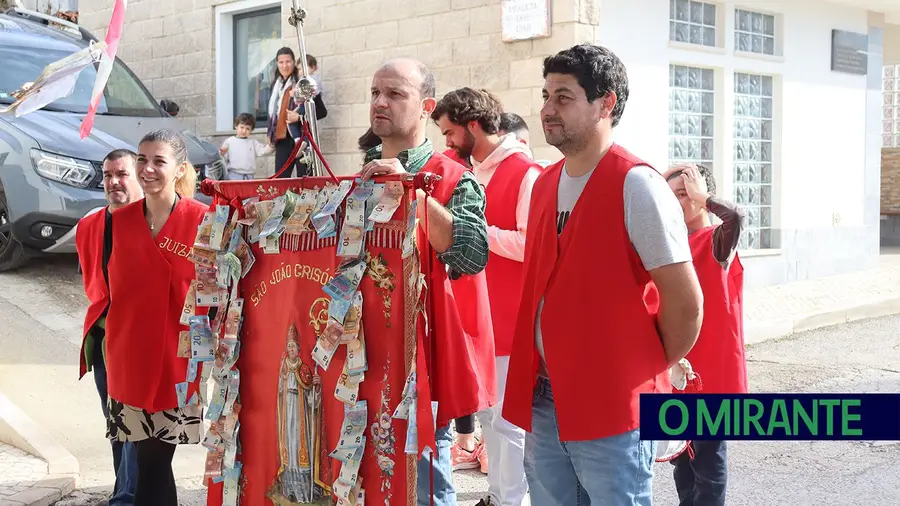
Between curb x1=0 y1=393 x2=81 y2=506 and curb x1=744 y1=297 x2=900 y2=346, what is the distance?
261 inches

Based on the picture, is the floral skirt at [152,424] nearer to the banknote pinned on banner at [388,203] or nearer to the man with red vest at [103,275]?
the man with red vest at [103,275]

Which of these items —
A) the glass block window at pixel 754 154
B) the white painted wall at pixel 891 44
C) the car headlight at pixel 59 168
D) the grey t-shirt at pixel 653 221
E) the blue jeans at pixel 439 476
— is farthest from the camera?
the white painted wall at pixel 891 44

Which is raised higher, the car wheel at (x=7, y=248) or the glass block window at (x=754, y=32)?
the glass block window at (x=754, y=32)

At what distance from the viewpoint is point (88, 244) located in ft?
15.1

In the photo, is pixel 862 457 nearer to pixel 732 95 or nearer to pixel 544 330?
pixel 544 330

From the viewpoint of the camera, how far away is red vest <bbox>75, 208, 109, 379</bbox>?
177 inches

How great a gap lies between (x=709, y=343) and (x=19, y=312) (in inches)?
234

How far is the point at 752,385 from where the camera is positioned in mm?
7984

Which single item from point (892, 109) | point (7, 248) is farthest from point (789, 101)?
point (892, 109)

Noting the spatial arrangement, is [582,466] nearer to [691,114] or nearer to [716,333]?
[716,333]

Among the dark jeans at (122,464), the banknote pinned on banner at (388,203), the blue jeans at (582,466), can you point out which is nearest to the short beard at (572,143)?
the banknote pinned on banner at (388,203)

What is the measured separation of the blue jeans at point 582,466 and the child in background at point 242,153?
9.34 meters

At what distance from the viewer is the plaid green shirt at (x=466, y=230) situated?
10.7ft

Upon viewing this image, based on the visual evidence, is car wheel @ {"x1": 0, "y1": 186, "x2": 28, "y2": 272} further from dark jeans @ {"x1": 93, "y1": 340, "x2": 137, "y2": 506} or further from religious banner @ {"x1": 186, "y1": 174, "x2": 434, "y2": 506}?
religious banner @ {"x1": 186, "y1": 174, "x2": 434, "y2": 506}
